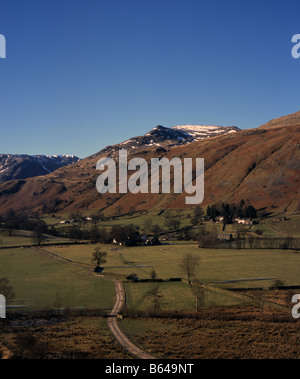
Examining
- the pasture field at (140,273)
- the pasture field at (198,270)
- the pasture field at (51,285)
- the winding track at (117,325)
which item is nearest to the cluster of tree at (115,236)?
the pasture field at (198,270)

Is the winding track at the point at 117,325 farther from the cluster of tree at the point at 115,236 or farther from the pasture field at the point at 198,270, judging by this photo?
the cluster of tree at the point at 115,236

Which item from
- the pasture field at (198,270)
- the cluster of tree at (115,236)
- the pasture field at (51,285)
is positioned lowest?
the pasture field at (51,285)

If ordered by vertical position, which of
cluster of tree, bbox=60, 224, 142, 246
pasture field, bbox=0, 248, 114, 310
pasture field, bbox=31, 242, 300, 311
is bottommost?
pasture field, bbox=0, 248, 114, 310

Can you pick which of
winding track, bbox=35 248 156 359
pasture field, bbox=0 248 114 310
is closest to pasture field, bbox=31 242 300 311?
winding track, bbox=35 248 156 359

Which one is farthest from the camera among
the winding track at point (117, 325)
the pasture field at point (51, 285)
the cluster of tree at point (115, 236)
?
the cluster of tree at point (115, 236)

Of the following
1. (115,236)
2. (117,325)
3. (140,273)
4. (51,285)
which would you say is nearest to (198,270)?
(140,273)

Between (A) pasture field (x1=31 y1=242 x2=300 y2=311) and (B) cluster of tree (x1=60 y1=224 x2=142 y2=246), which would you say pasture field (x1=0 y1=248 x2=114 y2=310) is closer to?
(A) pasture field (x1=31 y1=242 x2=300 y2=311)

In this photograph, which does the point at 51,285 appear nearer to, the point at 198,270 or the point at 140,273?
the point at 140,273

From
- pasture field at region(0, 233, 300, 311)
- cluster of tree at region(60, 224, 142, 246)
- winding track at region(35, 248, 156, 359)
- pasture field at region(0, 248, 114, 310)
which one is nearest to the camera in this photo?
winding track at region(35, 248, 156, 359)
